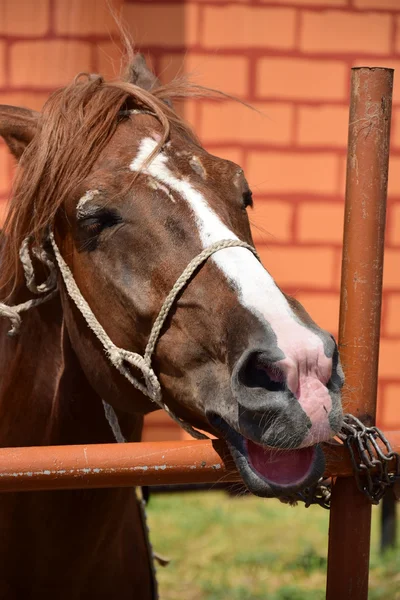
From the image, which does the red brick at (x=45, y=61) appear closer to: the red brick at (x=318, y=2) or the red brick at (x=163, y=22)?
the red brick at (x=163, y=22)

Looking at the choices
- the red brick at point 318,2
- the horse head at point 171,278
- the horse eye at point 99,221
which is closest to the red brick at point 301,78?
the red brick at point 318,2

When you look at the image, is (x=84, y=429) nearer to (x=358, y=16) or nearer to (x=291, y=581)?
(x=291, y=581)

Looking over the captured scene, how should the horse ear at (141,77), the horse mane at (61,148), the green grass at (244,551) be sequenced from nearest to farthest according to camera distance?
the horse mane at (61,148) → the horse ear at (141,77) → the green grass at (244,551)

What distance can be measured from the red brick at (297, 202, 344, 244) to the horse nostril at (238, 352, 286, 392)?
2384mm

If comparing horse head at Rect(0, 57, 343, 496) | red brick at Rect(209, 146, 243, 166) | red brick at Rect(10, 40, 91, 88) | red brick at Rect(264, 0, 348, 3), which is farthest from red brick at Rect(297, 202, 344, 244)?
horse head at Rect(0, 57, 343, 496)

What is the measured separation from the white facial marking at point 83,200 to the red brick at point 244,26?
2155 mm

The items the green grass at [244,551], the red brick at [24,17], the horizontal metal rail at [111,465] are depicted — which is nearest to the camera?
the horizontal metal rail at [111,465]

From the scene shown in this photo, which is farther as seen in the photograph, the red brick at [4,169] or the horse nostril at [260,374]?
the red brick at [4,169]

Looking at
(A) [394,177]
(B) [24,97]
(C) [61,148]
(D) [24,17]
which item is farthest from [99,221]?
(A) [394,177]

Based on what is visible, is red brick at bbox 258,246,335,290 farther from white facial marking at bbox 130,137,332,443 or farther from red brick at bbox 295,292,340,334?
white facial marking at bbox 130,137,332,443

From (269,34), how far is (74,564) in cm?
250

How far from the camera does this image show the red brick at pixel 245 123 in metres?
3.49

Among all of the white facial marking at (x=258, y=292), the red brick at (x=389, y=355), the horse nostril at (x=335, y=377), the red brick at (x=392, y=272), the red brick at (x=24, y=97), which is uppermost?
the red brick at (x=24, y=97)

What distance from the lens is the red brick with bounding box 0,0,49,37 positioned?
132 inches
